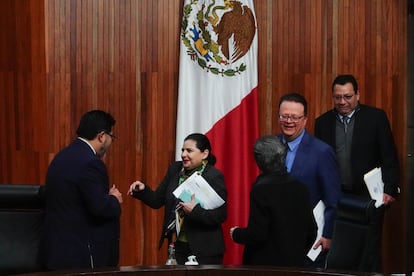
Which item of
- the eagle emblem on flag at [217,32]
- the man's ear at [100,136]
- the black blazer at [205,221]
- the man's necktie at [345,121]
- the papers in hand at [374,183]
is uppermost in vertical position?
the eagle emblem on flag at [217,32]

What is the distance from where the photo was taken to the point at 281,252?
4.08 metres

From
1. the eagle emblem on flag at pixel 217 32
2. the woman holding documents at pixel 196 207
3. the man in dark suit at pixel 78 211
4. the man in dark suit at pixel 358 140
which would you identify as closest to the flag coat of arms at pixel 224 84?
the eagle emblem on flag at pixel 217 32

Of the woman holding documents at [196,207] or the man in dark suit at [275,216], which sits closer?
the man in dark suit at [275,216]

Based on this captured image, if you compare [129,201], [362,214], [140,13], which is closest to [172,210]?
[362,214]

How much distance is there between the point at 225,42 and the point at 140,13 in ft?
2.30

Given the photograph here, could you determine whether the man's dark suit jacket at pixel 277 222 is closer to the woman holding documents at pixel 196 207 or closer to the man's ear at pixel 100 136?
the woman holding documents at pixel 196 207

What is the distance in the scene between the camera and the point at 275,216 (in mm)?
4051

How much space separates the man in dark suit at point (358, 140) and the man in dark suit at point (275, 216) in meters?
1.50

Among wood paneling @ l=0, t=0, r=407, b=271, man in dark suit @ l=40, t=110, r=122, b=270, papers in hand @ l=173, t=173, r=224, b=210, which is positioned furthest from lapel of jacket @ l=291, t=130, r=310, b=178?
wood paneling @ l=0, t=0, r=407, b=271

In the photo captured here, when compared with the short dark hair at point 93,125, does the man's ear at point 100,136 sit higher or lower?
lower

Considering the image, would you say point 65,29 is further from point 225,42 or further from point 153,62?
point 225,42

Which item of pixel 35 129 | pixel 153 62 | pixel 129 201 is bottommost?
pixel 129 201

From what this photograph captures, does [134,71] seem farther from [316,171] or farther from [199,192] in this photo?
[316,171]

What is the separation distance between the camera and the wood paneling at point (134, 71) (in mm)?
6473
